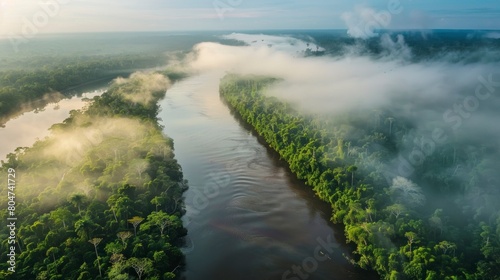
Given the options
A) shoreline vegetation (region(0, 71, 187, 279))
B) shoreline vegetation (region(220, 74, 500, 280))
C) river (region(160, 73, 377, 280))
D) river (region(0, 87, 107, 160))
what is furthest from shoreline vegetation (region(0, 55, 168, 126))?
shoreline vegetation (region(220, 74, 500, 280))

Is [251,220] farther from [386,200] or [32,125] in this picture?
[32,125]

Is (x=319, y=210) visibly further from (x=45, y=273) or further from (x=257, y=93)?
(x=257, y=93)

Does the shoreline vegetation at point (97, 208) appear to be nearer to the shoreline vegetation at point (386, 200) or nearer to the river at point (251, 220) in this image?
the river at point (251, 220)

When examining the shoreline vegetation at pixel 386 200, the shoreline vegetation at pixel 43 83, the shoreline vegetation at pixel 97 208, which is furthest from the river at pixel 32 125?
the shoreline vegetation at pixel 386 200

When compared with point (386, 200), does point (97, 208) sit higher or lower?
higher

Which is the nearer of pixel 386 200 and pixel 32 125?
pixel 386 200

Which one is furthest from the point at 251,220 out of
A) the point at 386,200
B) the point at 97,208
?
the point at 97,208

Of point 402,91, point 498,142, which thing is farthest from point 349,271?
point 402,91
